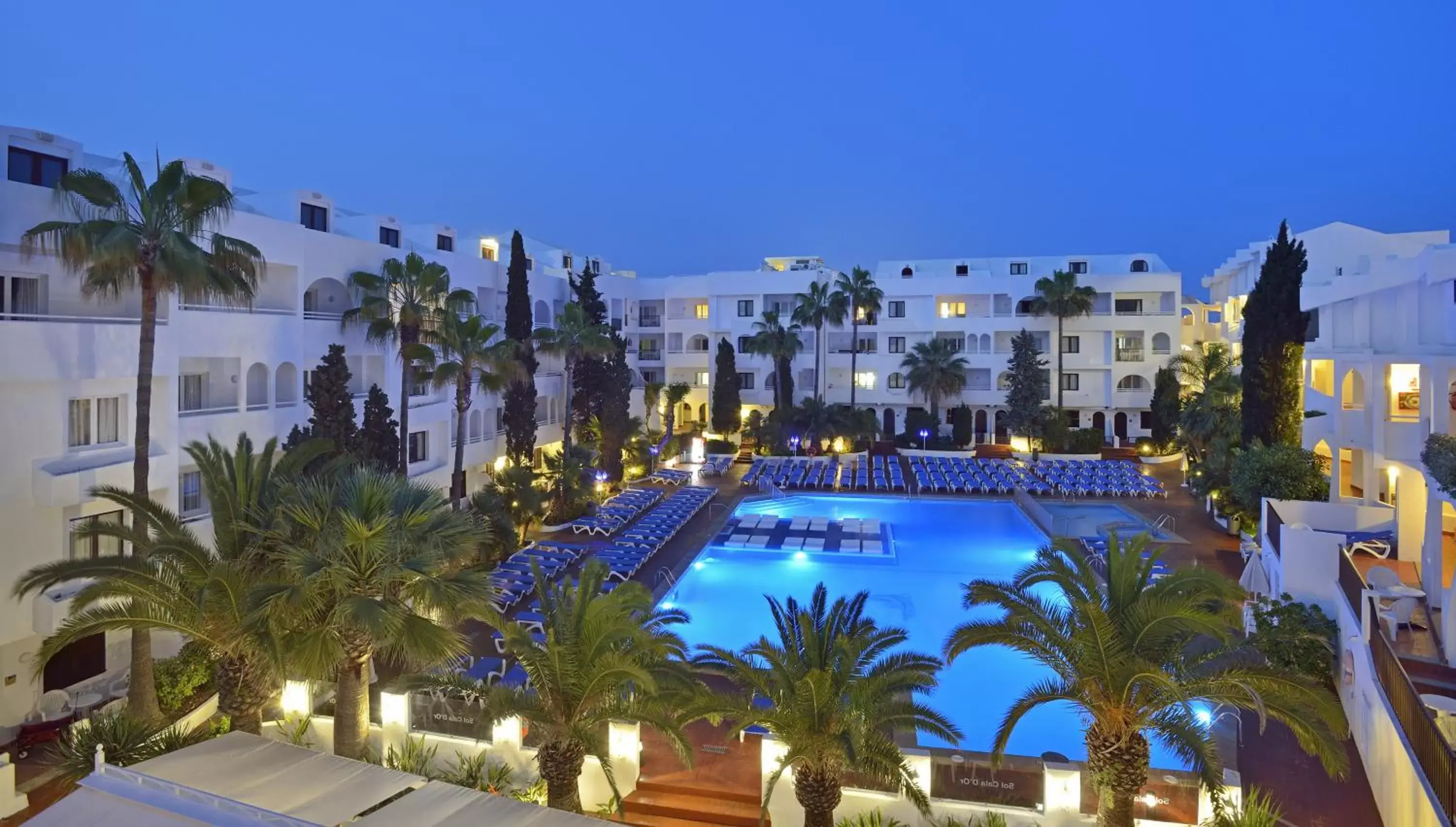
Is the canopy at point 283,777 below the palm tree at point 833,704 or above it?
below

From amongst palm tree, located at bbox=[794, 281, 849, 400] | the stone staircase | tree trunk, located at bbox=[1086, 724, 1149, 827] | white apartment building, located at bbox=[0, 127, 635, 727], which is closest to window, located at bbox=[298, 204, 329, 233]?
white apartment building, located at bbox=[0, 127, 635, 727]

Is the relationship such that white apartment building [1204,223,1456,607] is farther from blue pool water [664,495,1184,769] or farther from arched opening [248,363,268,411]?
arched opening [248,363,268,411]

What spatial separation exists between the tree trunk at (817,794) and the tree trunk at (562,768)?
7.58 feet


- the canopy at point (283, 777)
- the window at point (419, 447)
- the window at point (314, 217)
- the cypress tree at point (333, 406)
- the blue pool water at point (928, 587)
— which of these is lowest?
the blue pool water at point (928, 587)

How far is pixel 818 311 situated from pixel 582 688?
34461 mm

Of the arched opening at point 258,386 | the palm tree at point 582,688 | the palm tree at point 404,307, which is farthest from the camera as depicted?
the palm tree at point 404,307

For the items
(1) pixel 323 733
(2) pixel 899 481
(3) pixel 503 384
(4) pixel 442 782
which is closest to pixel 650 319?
(2) pixel 899 481

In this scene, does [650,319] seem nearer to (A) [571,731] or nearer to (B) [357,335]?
(B) [357,335]

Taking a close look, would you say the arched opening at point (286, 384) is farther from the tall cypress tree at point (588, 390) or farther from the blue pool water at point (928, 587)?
the tall cypress tree at point (588, 390)

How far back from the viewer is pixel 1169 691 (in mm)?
7734

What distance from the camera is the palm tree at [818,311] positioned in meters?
41.9

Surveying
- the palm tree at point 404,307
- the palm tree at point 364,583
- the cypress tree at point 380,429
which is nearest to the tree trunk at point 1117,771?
the palm tree at point 364,583

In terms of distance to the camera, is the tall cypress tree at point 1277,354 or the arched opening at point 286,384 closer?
the arched opening at point 286,384

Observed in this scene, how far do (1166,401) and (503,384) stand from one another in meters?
30.4
